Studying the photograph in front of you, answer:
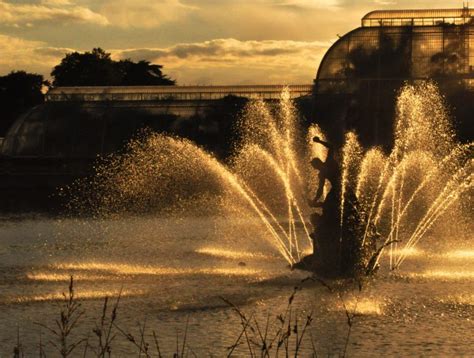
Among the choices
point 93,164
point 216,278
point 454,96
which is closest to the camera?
point 216,278

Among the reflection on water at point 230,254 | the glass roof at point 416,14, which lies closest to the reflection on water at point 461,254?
the reflection on water at point 230,254

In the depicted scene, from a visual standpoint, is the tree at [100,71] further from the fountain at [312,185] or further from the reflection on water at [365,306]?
the reflection on water at [365,306]

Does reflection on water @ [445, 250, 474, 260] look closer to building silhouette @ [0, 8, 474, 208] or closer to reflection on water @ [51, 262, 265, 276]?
reflection on water @ [51, 262, 265, 276]

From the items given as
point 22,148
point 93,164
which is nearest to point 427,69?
point 93,164

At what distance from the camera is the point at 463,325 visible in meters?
19.4

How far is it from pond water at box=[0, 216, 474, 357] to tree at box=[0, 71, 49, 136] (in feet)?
361

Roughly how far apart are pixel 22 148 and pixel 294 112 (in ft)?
79.1

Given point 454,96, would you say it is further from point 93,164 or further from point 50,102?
point 50,102

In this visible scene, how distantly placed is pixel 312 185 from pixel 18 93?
89.5 meters

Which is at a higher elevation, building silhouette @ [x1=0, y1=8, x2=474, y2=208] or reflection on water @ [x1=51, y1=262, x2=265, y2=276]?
building silhouette @ [x1=0, y1=8, x2=474, y2=208]

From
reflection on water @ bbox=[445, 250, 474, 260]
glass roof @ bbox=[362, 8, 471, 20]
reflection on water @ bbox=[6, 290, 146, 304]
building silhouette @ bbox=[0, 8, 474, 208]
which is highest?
glass roof @ bbox=[362, 8, 471, 20]

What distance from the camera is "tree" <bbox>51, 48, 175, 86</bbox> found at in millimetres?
146250

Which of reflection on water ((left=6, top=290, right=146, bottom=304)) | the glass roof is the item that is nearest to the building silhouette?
the glass roof

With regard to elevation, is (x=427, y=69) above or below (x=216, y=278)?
above
